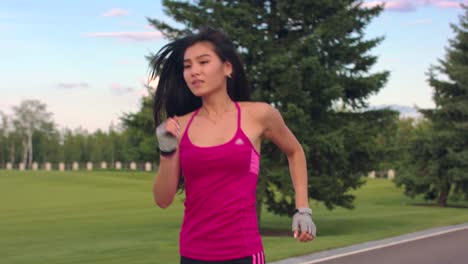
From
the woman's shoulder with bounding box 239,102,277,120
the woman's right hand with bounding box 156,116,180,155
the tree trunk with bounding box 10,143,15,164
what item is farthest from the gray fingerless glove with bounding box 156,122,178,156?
the tree trunk with bounding box 10,143,15,164

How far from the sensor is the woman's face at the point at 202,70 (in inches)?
163

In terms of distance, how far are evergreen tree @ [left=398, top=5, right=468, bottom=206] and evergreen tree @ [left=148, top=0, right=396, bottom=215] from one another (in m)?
18.7

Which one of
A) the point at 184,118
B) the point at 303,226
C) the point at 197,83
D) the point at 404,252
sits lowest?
the point at 404,252

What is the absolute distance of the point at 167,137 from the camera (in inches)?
153

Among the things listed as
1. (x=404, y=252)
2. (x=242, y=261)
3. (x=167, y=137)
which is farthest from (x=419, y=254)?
(x=167, y=137)

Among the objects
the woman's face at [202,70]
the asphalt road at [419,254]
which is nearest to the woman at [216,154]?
the woman's face at [202,70]

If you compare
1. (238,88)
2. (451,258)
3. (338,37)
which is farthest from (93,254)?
(238,88)

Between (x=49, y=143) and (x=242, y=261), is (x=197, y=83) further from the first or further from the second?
(x=49, y=143)

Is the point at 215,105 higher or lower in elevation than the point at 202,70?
lower

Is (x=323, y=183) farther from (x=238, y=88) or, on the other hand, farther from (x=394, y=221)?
(x=238, y=88)

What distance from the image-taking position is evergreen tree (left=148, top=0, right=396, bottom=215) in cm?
2258

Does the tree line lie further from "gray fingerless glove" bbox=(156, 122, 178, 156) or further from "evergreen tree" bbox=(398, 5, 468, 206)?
"gray fingerless glove" bbox=(156, 122, 178, 156)

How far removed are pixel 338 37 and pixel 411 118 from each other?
9894 centimetres

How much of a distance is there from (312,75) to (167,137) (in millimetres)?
19159
